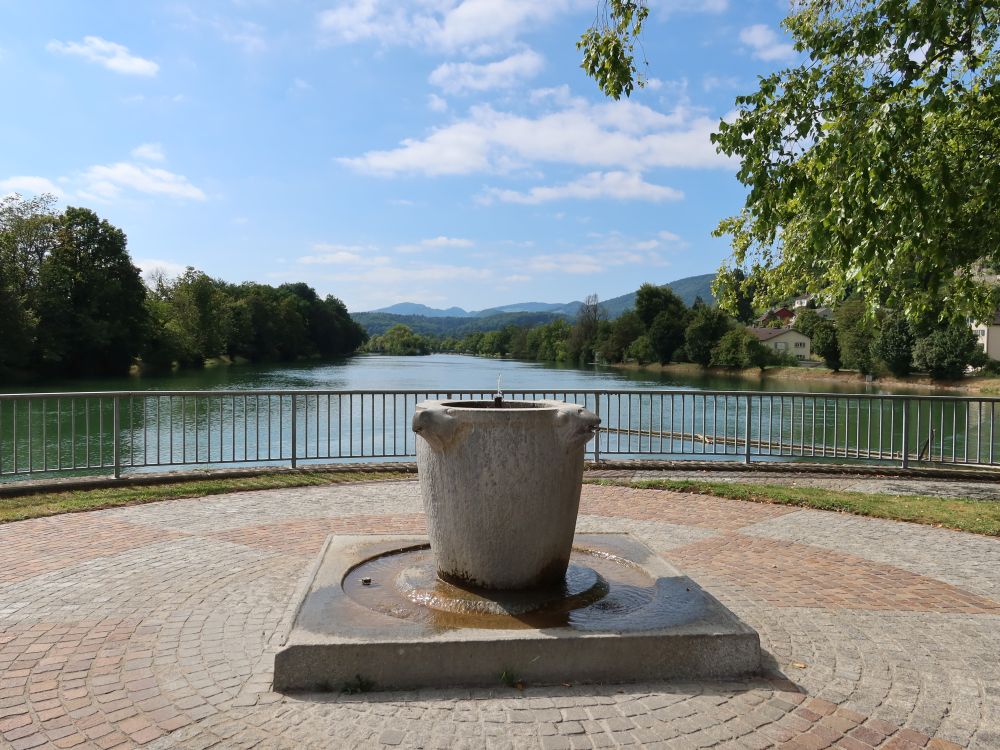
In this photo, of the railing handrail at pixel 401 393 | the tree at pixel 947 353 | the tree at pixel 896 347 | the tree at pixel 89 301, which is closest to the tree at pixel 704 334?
the tree at pixel 896 347

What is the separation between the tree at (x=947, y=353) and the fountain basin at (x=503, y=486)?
6074 centimetres

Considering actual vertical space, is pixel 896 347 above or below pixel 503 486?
above

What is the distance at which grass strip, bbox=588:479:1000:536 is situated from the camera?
795 centimetres

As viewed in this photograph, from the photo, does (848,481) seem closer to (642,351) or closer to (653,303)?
(642,351)

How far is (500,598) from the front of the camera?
4.43m

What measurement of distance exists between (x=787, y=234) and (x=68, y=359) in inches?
2105

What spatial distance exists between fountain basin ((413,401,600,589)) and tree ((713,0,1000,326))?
513 centimetres

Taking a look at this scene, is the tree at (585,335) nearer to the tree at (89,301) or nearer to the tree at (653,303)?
the tree at (653,303)

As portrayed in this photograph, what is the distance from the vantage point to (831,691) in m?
3.62

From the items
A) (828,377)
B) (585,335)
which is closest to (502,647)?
(828,377)

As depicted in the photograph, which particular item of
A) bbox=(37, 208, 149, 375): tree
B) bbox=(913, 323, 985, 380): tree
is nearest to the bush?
bbox=(913, 323, 985, 380): tree

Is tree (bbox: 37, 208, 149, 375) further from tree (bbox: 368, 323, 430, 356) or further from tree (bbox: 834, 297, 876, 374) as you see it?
tree (bbox: 368, 323, 430, 356)

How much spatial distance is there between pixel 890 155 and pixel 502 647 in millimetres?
6519

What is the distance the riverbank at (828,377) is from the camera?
53.1m
